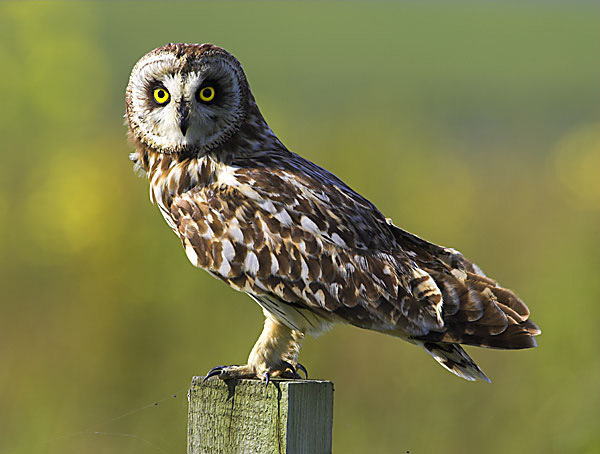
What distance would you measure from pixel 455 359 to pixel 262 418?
3.06 ft

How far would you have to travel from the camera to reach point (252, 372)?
2.65 m

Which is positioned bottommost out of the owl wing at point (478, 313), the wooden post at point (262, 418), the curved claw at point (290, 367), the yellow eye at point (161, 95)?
the wooden post at point (262, 418)

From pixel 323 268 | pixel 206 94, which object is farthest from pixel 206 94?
pixel 323 268

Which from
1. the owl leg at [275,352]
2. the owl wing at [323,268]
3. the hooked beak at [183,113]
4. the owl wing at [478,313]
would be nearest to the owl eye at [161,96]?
the hooked beak at [183,113]

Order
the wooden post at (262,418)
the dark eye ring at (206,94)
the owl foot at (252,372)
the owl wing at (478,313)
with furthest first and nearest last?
→ the dark eye ring at (206,94) < the owl wing at (478,313) < the owl foot at (252,372) < the wooden post at (262,418)

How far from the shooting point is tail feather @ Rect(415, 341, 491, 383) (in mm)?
2736

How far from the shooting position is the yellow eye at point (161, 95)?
9.45ft

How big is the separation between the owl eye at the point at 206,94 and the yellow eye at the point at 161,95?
5.0 inches

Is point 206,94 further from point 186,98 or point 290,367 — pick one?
point 290,367

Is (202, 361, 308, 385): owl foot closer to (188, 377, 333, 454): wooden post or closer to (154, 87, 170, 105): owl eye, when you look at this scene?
(188, 377, 333, 454): wooden post

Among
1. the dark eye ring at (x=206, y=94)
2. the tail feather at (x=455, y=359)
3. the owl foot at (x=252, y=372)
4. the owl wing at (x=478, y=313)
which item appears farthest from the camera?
the dark eye ring at (x=206, y=94)

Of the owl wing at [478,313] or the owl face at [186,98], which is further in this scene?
the owl face at [186,98]

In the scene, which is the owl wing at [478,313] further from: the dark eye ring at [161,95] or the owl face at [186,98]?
the dark eye ring at [161,95]

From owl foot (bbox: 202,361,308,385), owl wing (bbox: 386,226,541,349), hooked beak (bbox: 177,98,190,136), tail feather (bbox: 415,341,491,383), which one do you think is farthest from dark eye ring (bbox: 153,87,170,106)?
tail feather (bbox: 415,341,491,383)
